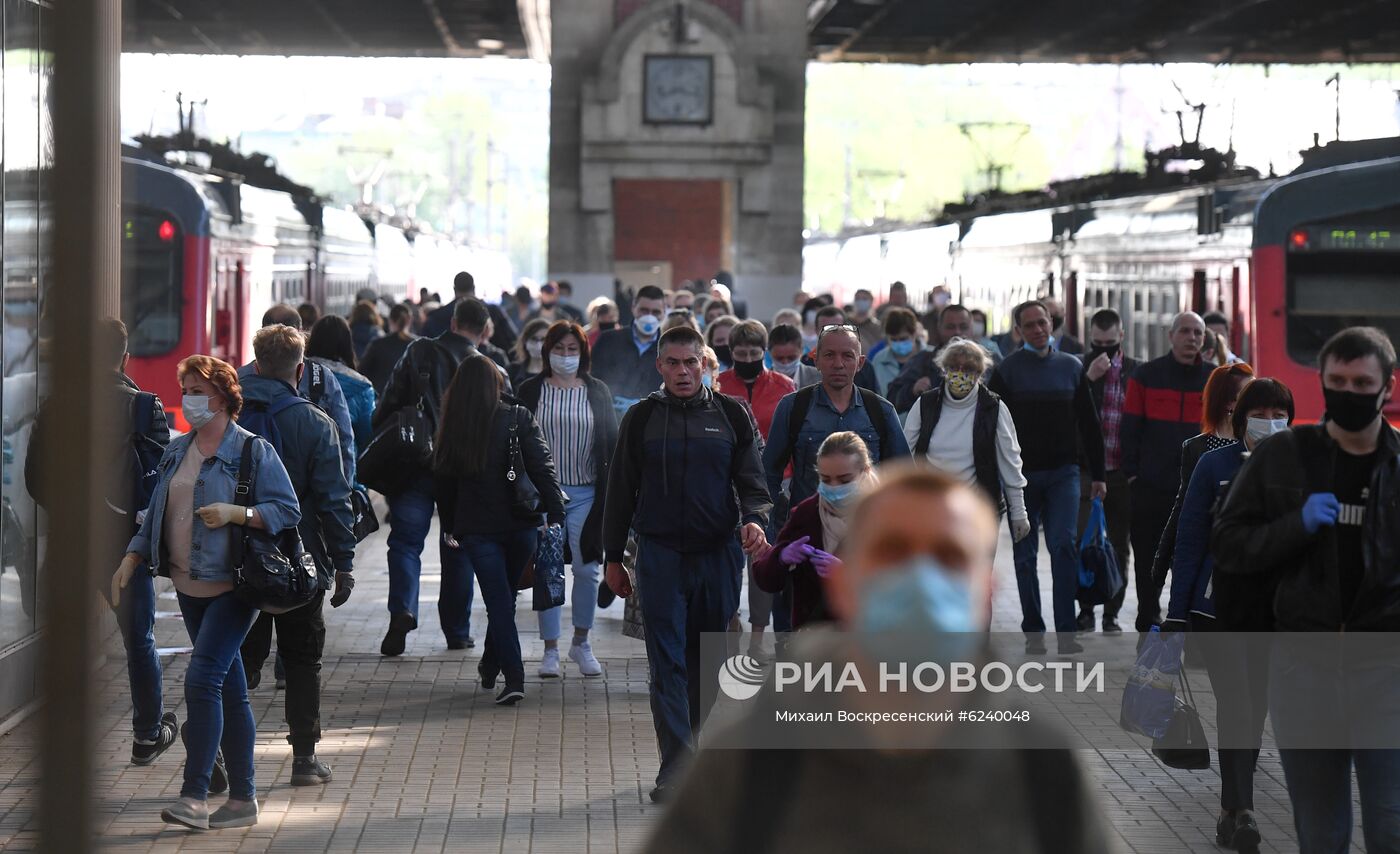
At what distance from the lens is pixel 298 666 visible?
315 inches

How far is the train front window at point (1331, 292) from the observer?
16.1 meters

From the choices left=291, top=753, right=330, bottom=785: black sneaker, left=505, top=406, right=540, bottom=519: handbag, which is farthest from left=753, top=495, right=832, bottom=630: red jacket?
left=505, top=406, right=540, bottom=519: handbag

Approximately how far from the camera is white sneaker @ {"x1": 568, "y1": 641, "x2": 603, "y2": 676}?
10.6 metres

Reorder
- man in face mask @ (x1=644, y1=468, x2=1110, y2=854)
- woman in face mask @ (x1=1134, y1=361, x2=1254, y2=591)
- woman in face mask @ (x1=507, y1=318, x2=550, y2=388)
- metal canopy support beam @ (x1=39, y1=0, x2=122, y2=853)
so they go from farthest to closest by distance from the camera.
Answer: woman in face mask @ (x1=507, y1=318, x2=550, y2=388)
woman in face mask @ (x1=1134, y1=361, x2=1254, y2=591)
man in face mask @ (x1=644, y1=468, x2=1110, y2=854)
metal canopy support beam @ (x1=39, y1=0, x2=122, y2=853)

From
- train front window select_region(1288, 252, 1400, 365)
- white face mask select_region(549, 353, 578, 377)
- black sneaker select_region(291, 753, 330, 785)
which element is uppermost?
train front window select_region(1288, 252, 1400, 365)

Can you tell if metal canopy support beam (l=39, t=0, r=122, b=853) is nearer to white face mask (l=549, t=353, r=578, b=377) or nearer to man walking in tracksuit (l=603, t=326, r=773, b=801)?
man walking in tracksuit (l=603, t=326, r=773, b=801)

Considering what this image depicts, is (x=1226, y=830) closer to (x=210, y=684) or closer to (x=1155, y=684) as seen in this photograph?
(x=1155, y=684)

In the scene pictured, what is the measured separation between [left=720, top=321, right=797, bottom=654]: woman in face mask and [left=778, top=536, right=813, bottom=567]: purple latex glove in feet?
12.9

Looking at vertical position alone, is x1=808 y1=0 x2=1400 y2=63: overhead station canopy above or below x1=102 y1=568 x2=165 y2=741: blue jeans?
above

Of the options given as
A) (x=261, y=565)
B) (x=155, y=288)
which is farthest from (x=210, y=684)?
(x=155, y=288)

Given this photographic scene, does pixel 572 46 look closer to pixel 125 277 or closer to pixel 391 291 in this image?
pixel 391 291

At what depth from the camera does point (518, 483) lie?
983 centimetres

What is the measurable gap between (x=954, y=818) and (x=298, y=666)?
5.68 m

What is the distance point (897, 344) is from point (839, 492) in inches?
297
